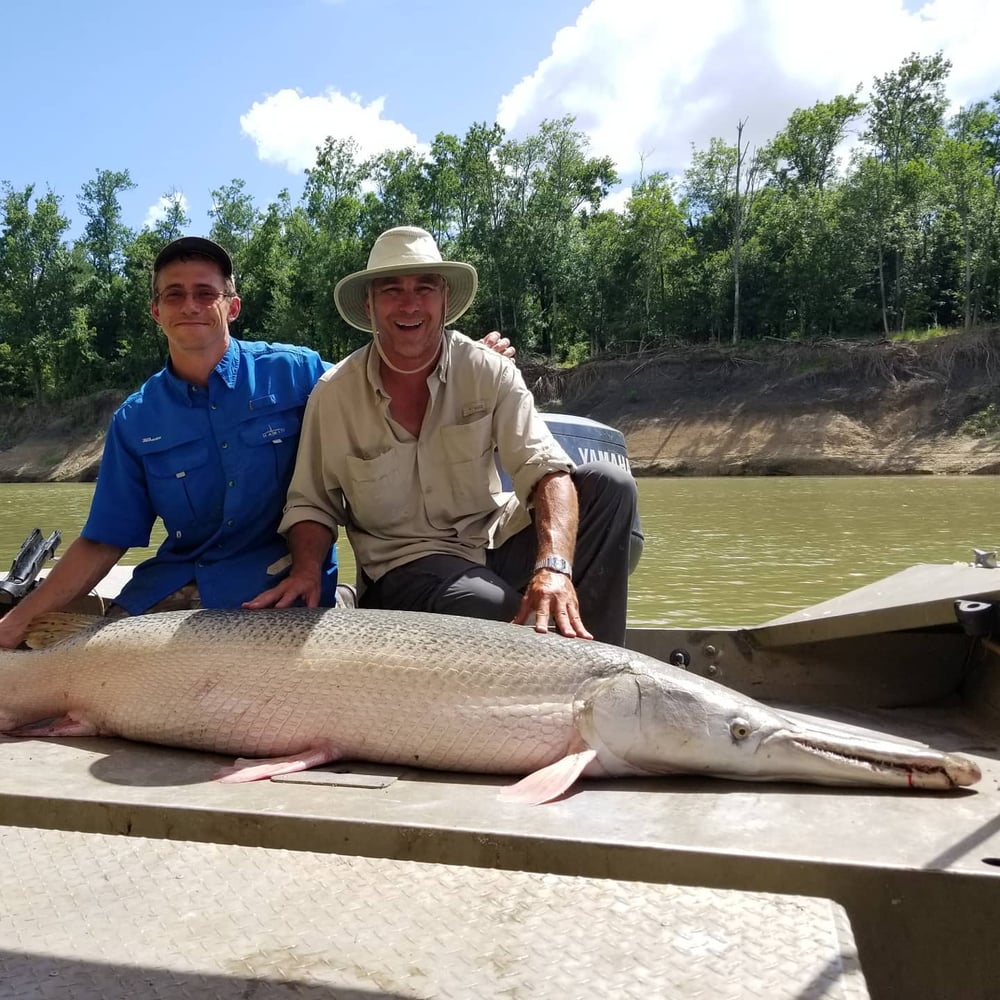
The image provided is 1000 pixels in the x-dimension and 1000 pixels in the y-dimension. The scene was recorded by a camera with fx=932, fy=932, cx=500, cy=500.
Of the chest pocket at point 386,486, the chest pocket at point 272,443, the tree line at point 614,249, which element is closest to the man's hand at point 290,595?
the chest pocket at point 386,486

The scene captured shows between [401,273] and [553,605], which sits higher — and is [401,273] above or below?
above

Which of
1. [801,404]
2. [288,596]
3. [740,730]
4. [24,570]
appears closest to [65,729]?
[288,596]

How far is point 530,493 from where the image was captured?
365 cm

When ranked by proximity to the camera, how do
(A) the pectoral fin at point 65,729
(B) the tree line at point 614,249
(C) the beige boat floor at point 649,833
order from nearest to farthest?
1. (C) the beige boat floor at point 649,833
2. (A) the pectoral fin at point 65,729
3. (B) the tree line at point 614,249

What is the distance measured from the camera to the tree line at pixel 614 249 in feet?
133

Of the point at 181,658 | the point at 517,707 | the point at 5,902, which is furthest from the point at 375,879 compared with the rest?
the point at 181,658

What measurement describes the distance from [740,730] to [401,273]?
223 centimetres

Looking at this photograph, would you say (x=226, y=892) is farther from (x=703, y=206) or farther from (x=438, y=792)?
(x=703, y=206)

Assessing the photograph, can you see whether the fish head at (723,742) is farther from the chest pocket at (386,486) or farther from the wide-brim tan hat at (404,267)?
the wide-brim tan hat at (404,267)

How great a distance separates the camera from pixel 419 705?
2.74 metres

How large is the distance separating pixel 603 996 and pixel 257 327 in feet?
181

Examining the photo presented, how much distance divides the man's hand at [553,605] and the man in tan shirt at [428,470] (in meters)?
0.50

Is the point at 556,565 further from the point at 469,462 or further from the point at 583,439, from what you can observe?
the point at 583,439

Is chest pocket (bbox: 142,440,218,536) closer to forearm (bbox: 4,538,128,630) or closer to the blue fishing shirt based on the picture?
the blue fishing shirt
